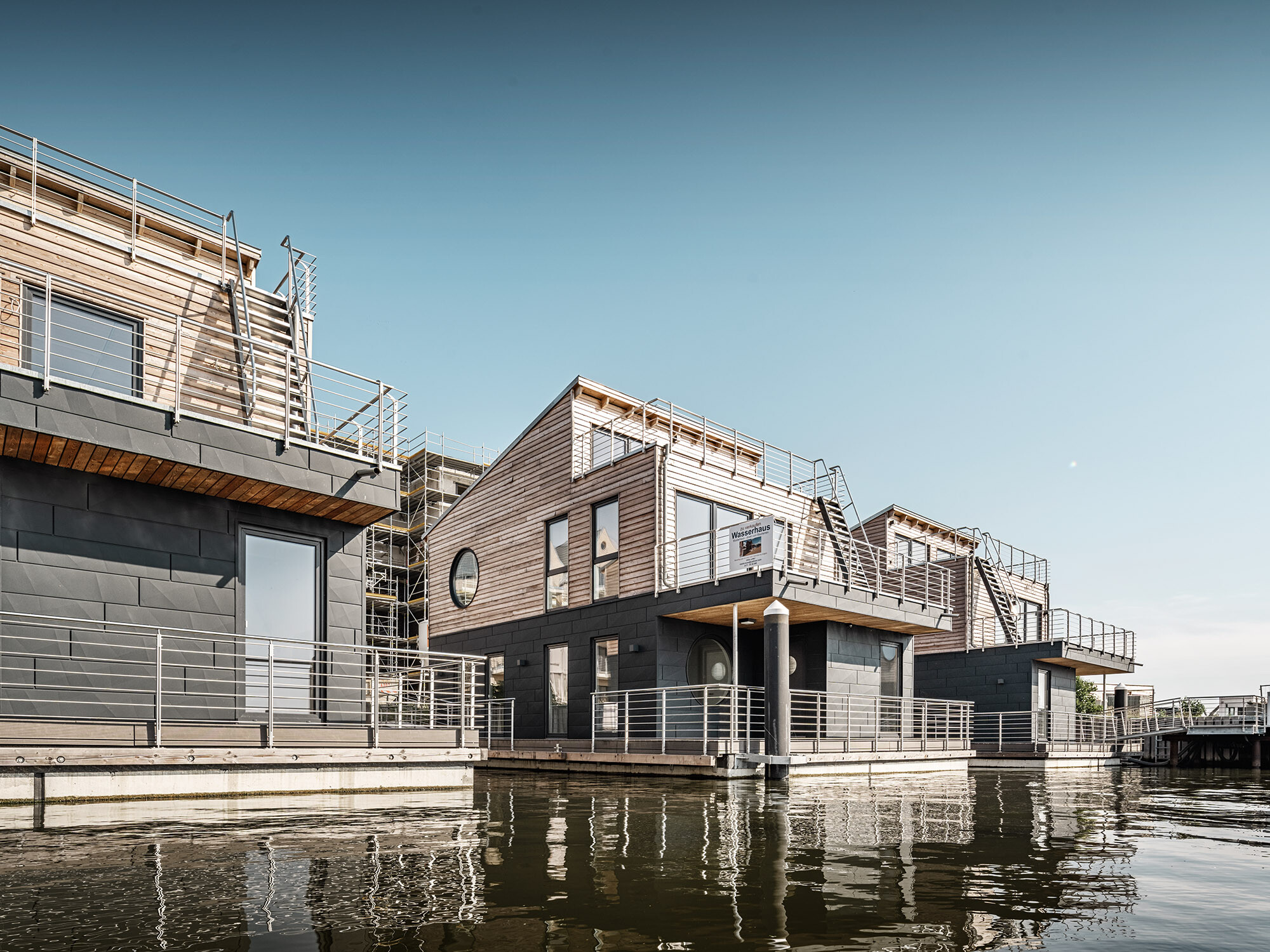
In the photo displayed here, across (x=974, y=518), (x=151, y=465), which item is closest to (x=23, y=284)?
(x=151, y=465)

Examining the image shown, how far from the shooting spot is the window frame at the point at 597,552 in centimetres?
1934

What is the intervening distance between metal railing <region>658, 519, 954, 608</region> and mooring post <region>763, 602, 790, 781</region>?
1692 mm

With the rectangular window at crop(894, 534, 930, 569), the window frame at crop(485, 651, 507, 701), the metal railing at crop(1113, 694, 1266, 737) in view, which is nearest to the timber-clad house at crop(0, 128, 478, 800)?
the window frame at crop(485, 651, 507, 701)

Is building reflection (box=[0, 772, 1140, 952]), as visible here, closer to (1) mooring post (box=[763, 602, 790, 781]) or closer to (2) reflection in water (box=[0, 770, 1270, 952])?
(2) reflection in water (box=[0, 770, 1270, 952])

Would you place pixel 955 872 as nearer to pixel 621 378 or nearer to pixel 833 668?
pixel 833 668

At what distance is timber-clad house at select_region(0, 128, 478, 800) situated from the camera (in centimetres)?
947

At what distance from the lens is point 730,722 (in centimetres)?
1750

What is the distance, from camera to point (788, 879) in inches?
216

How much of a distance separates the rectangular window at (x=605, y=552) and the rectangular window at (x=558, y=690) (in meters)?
1.69

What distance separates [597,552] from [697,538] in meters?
2.38

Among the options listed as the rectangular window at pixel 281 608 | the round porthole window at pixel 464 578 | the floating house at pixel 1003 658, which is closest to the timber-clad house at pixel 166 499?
the rectangular window at pixel 281 608

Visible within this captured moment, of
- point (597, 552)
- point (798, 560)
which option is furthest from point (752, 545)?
point (798, 560)

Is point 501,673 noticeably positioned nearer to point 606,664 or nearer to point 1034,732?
point 606,664

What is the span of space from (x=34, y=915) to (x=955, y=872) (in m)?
5.05
